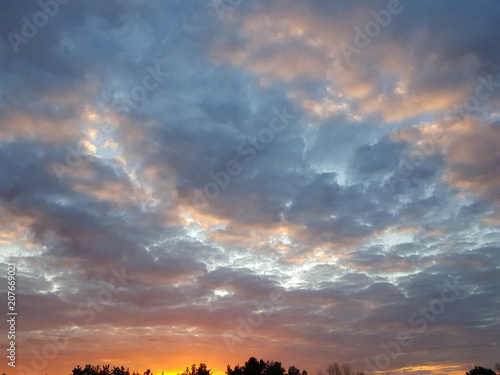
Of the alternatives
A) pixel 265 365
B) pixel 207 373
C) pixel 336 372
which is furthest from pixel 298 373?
pixel 336 372

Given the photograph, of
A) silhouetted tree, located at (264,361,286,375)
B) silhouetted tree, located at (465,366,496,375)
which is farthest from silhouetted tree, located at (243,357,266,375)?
silhouetted tree, located at (465,366,496,375)

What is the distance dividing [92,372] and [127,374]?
7710 mm

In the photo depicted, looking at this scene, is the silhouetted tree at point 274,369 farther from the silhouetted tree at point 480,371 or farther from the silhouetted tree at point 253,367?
the silhouetted tree at point 480,371

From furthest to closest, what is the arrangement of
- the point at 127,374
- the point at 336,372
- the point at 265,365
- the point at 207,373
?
the point at 336,372 → the point at 265,365 → the point at 207,373 → the point at 127,374

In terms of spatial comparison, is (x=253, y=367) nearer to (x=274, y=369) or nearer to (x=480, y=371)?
(x=274, y=369)

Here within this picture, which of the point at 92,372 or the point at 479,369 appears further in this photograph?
the point at 479,369

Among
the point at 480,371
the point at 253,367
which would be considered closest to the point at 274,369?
the point at 253,367

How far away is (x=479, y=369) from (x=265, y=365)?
171 feet

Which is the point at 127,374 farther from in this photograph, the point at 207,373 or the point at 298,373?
the point at 298,373

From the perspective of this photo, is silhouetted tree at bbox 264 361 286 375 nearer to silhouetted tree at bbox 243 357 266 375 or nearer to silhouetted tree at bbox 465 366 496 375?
silhouetted tree at bbox 243 357 266 375

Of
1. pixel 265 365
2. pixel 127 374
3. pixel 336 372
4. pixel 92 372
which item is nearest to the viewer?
pixel 92 372

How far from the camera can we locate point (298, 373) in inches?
3935

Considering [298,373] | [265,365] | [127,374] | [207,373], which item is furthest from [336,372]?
[127,374]

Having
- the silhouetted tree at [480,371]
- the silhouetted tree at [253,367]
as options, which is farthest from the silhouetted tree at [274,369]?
the silhouetted tree at [480,371]
